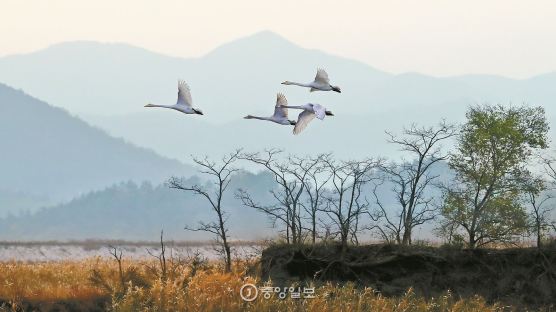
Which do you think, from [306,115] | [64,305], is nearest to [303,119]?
[306,115]

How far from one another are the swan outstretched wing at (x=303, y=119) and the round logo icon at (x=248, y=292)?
7.07 m

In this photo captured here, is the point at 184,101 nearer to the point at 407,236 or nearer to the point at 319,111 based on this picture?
the point at 319,111

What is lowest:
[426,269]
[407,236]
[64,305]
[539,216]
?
[64,305]

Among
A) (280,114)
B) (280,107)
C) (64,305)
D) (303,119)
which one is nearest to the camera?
(303,119)

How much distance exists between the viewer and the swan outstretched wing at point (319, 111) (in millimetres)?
14693

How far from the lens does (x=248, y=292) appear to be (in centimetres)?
2239

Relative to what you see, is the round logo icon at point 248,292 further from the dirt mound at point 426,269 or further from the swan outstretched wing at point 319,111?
the swan outstretched wing at point 319,111

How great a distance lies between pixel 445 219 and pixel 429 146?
32.6ft

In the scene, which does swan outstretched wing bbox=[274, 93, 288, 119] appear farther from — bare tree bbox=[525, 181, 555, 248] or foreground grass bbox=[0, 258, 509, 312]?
bare tree bbox=[525, 181, 555, 248]

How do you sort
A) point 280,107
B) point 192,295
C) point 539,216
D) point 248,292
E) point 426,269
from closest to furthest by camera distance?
point 280,107
point 192,295
point 248,292
point 426,269
point 539,216

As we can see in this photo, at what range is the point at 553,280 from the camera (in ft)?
88.1

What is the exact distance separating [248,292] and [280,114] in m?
6.91

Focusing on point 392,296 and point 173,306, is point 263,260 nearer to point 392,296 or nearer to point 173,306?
point 392,296

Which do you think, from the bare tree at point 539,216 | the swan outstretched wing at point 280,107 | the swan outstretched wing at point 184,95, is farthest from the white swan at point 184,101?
the bare tree at point 539,216
